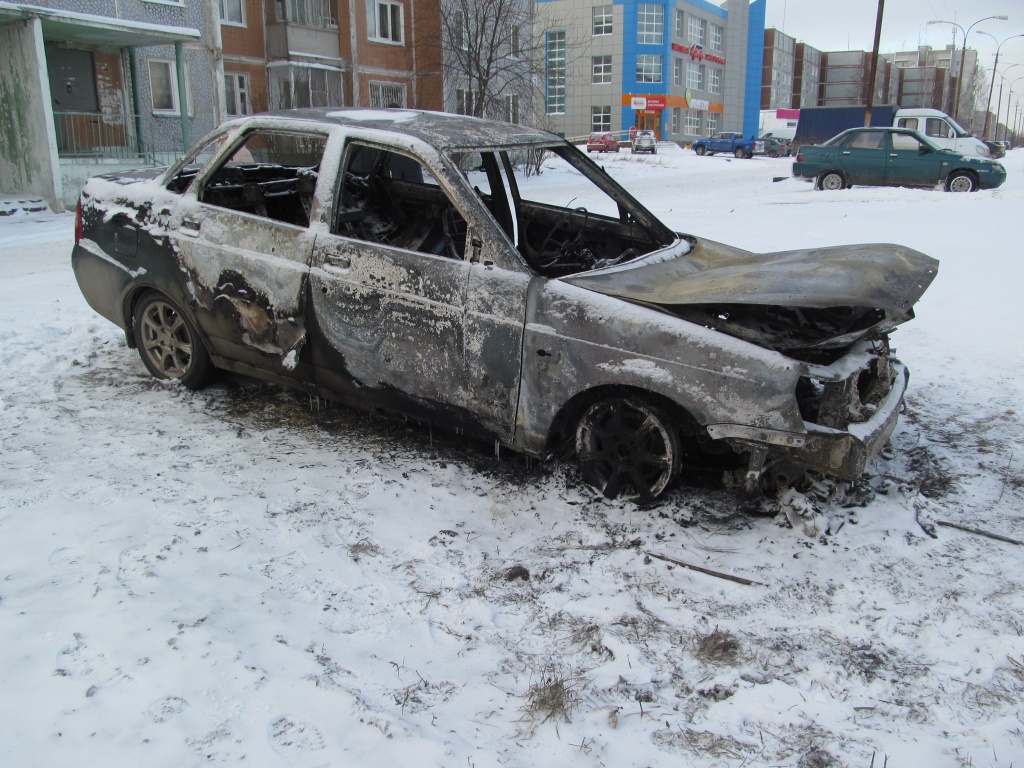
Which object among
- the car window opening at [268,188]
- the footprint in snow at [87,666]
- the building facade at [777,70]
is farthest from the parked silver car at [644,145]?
the building facade at [777,70]

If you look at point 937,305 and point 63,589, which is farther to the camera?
point 937,305

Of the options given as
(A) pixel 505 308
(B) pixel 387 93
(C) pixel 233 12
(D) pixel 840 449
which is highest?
(C) pixel 233 12

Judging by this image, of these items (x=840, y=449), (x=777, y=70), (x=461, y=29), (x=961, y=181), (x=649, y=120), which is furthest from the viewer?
(x=777, y=70)

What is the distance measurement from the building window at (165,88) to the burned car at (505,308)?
18701 mm

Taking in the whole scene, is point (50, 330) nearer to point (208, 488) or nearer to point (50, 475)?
point (50, 475)

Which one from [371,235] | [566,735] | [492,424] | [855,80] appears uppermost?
[855,80]

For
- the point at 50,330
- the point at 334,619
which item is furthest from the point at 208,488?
the point at 50,330

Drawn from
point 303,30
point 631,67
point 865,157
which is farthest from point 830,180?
point 631,67

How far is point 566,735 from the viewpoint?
2379 millimetres

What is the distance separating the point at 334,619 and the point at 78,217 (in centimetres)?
375

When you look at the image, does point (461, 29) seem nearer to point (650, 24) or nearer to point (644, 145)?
point (644, 145)

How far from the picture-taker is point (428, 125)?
4.23 meters

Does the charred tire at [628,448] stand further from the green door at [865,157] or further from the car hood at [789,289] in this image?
the green door at [865,157]

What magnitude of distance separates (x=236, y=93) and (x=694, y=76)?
178 ft
